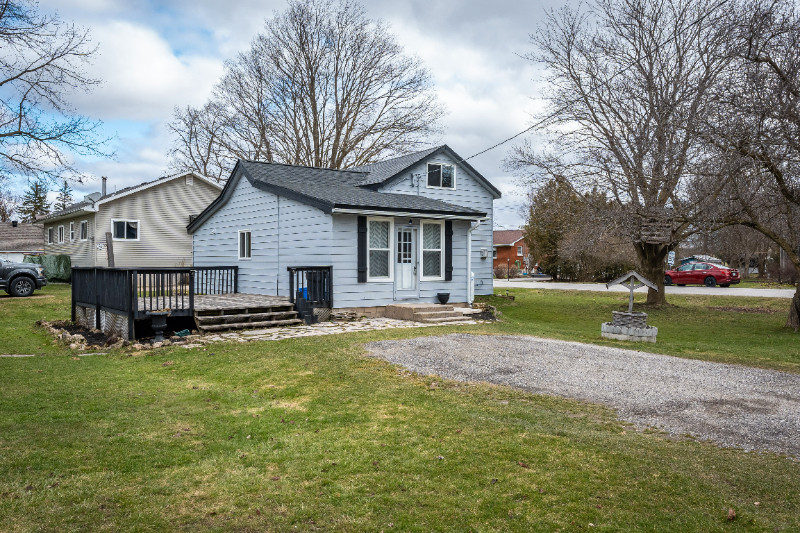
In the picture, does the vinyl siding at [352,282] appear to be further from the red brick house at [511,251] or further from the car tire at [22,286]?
the red brick house at [511,251]

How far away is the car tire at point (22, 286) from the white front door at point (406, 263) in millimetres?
13342

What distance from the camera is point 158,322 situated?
10.5 metres

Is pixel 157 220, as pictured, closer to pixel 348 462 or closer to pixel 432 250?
pixel 432 250

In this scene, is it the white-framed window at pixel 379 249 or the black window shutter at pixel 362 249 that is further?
the white-framed window at pixel 379 249

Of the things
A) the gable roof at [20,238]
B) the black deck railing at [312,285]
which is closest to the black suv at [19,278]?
the black deck railing at [312,285]

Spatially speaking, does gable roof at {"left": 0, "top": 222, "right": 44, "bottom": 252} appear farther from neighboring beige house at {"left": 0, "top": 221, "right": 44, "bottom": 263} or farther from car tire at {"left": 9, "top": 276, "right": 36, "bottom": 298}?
car tire at {"left": 9, "top": 276, "right": 36, "bottom": 298}

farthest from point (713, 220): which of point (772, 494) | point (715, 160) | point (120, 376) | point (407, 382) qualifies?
point (120, 376)

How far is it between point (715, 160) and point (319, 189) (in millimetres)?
9411

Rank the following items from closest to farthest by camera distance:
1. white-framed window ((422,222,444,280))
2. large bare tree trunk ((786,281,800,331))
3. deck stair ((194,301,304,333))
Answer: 1. deck stair ((194,301,304,333))
2. large bare tree trunk ((786,281,800,331))
3. white-framed window ((422,222,444,280))

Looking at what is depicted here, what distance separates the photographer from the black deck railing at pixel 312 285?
12.9 metres

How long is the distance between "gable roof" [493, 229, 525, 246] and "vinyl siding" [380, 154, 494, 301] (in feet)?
127

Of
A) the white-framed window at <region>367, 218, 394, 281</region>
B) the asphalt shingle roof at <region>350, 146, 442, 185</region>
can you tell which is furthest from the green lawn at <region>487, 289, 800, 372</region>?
the asphalt shingle roof at <region>350, 146, 442, 185</region>

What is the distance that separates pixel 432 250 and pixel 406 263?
0.91 meters

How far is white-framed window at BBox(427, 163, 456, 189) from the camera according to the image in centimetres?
1873
